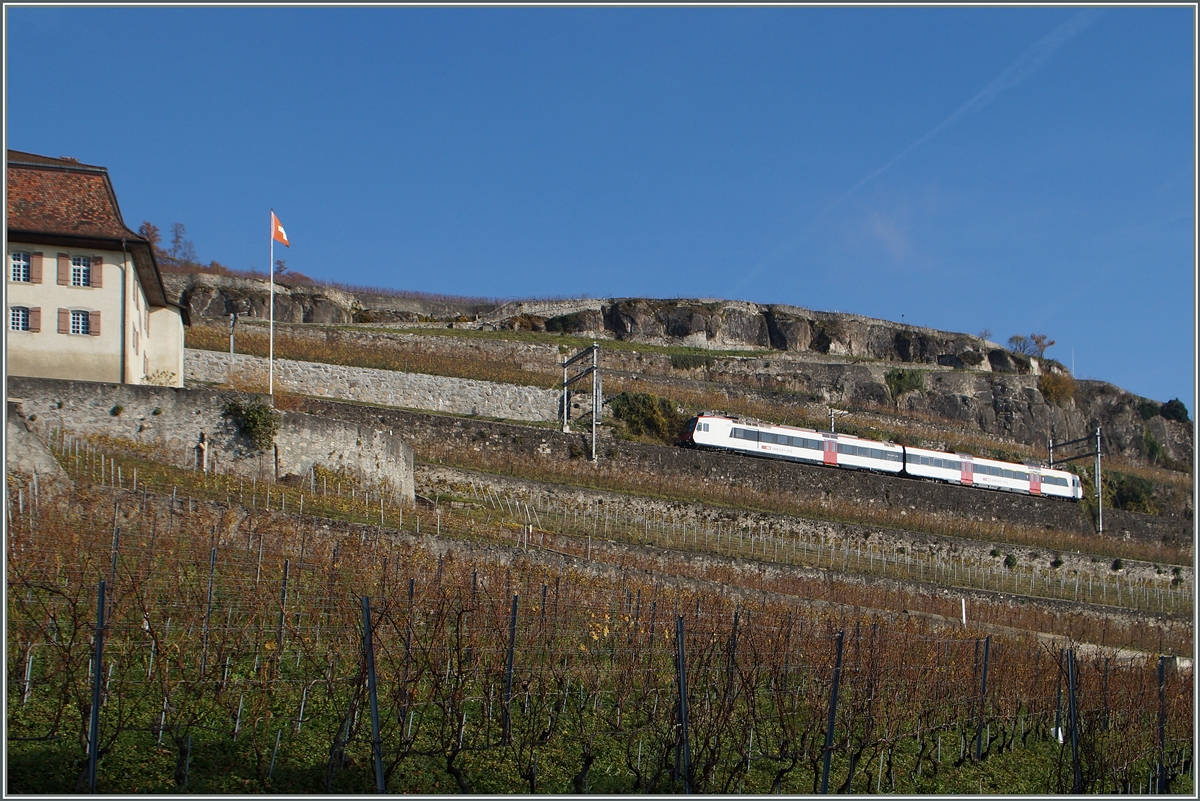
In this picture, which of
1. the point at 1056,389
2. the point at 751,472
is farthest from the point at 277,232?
the point at 1056,389

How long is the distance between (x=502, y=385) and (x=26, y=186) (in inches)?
838

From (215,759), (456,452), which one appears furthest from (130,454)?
(215,759)

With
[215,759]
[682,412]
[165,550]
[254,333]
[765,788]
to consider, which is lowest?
[765,788]

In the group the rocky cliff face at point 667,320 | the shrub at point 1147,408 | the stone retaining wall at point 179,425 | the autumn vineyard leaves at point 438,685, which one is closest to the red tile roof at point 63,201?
the stone retaining wall at point 179,425

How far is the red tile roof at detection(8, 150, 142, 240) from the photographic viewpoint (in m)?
27.4

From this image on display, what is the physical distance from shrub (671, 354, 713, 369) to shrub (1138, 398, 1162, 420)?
33806 mm

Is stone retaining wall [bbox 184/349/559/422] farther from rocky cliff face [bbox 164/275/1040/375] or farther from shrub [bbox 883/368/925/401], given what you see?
shrub [bbox 883/368/925/401]

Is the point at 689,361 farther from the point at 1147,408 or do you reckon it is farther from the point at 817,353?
the point at 1147,408

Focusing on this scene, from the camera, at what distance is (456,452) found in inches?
1499

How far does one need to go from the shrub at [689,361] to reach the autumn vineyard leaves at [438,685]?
37.7m

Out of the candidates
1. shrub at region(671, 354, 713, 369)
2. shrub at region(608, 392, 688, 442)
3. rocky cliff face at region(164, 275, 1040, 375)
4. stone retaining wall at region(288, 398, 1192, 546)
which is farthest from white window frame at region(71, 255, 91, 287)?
shrub at region(671, 354, 713, 369)

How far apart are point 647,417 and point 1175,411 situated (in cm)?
4788

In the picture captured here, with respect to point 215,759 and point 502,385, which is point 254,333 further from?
point 215,759

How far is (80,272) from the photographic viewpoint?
89.4ft
